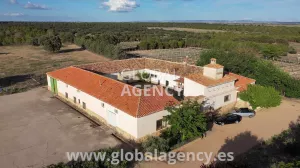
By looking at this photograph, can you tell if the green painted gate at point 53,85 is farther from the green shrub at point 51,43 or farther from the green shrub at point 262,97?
the green shrub at point 51,43

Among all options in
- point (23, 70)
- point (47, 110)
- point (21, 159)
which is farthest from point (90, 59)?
point (21, 159)

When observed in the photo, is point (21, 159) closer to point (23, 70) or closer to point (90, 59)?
point (23, 70)

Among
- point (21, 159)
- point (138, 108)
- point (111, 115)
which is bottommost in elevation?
point (21, 159)

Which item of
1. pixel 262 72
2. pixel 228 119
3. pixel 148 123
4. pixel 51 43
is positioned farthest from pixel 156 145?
pixel 51 43

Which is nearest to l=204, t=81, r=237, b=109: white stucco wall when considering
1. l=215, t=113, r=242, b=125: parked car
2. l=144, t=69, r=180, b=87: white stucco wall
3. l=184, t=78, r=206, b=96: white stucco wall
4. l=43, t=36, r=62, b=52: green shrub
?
l=184, t=78, r=206, b=96: white stucco wall

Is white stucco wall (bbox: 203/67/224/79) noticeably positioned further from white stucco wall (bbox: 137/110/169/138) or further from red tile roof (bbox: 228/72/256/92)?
white stucco wall (bbox: 137/110/169/138)
